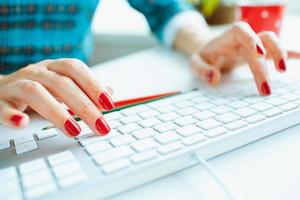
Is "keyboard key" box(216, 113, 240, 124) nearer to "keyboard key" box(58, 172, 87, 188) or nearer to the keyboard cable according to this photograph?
the keyboard cable

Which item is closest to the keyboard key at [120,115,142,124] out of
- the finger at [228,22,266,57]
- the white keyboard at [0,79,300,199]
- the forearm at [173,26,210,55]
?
the white keyboard at [0,79,300,199]

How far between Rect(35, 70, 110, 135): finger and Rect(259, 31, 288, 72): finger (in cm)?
29

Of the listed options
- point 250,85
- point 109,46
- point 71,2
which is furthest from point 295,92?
point 109,46

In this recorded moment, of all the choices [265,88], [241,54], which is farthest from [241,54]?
[265,88]

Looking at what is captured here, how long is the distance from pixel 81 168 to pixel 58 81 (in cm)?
15

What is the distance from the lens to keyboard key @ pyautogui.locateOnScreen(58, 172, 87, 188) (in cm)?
28

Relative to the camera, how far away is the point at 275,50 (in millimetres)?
535

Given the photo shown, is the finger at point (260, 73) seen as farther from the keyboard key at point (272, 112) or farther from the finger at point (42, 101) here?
the finger at point (42, 101)

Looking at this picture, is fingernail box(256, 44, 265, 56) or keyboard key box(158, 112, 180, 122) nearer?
keyboard key box(158, 112, 180, 122)

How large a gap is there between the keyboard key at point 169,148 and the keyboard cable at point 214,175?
18 mm

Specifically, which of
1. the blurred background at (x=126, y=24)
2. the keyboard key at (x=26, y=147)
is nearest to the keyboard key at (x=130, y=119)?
the keyboard key at (x=26, y=147)

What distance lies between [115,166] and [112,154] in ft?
0.08

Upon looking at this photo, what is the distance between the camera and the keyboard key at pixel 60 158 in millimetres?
320

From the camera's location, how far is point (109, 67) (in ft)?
2.43
